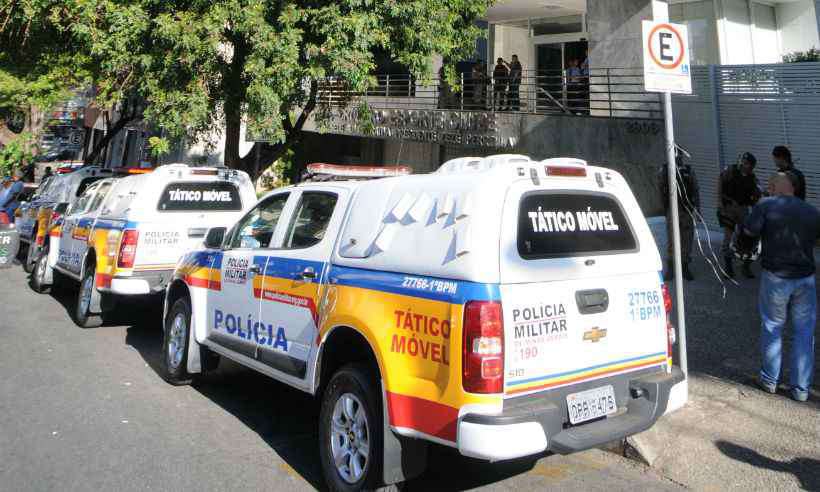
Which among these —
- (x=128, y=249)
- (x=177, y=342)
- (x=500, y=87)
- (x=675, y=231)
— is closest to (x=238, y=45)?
(x=128, y=249)

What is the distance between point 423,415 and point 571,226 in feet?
4.73

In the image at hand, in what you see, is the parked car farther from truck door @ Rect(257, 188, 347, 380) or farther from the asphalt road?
truck door @ Rect(257, 188, 347, 380)

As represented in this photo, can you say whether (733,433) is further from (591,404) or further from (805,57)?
(805,57)

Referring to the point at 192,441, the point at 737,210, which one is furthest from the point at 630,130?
the point at 192,441

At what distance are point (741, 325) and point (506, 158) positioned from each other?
4819 mm

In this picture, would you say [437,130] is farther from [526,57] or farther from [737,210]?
[737,210]

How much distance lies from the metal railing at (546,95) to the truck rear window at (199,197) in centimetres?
455

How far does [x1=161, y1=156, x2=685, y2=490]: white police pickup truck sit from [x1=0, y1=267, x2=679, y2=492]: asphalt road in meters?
0.68

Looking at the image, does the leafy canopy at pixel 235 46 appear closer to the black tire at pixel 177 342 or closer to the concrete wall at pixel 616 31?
the black tire at pixel 177 342

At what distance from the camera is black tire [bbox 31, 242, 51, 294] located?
11.7 m

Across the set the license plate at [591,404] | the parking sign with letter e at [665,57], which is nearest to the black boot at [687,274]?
the parking sign with letter e at [665,57]

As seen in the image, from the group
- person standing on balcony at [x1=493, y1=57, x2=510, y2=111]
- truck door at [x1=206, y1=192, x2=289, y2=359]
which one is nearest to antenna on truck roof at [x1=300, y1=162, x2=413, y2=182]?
truck door at [x1=206, y1=192, x2=289, y2=359]

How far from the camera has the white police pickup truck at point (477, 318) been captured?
11.5ft

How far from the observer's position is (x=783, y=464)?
15.1ft
